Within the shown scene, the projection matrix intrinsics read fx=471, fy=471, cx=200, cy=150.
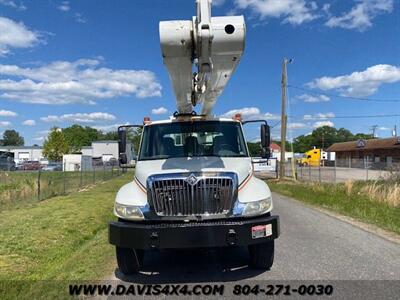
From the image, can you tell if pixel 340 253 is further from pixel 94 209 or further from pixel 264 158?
pixel 94 209

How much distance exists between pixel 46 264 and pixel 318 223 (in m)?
7.33

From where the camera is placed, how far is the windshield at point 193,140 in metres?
7.64

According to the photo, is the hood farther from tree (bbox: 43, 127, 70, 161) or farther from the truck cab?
tree (bbox: 43, 127, 70, 161)

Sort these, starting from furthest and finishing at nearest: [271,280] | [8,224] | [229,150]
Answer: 1. [8,224]
2. [229,150]
3. [271,280]

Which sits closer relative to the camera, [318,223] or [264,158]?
[264,158]

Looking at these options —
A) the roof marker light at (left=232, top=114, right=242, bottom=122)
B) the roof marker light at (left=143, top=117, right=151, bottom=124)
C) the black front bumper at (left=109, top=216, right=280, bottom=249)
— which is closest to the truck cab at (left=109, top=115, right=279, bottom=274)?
the black front bumper at (left=109, top=216, right=280, bottom=249)

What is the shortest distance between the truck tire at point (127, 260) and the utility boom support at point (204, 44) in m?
2.66

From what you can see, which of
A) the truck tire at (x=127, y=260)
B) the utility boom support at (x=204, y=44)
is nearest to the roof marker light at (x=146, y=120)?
the utility boom support at (x=204, y=44)

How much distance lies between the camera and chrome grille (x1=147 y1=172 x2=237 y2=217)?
634cm

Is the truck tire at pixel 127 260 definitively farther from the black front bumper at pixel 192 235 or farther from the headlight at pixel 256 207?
the headlight at pixel 256 207

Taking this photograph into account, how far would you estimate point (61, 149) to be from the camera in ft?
334

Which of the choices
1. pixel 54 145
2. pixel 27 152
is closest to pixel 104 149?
pixel 54 145

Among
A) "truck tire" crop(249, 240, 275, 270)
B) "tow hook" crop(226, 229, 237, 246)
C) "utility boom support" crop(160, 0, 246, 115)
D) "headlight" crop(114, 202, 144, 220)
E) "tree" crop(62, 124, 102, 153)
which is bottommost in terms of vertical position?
"truck tire" crop(249, 240, 275, 270)

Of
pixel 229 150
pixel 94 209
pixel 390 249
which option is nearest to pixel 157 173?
pixel 229 150
